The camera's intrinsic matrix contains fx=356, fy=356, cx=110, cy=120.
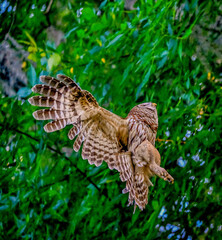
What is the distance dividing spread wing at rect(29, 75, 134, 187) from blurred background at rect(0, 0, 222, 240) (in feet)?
1.81

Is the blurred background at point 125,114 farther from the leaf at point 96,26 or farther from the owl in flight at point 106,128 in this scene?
the owl in flight at point 106,128

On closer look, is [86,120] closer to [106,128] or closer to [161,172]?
[106,128]

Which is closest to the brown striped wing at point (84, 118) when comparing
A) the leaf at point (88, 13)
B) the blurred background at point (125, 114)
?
the blurred background at point (125, 114)

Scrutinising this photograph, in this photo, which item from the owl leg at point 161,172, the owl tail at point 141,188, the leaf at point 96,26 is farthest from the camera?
the leaf at point 96,26

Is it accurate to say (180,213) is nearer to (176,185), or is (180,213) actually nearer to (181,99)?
(176,185)

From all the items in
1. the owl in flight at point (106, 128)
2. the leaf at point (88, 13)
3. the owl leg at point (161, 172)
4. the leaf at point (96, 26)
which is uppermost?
the leaf at point (88, 13)

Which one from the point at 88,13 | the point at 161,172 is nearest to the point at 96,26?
the point at 88,13

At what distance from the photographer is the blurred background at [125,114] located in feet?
4.09

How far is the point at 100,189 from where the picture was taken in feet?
4.47

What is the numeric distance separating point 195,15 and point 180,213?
751 mm

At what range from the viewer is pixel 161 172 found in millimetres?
538

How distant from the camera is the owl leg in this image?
527mm

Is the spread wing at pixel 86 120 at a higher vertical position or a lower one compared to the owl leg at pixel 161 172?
higher

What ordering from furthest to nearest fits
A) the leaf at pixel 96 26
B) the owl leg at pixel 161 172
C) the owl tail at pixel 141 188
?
the leaf at pixel 96 26, the owl tail at pixel 141 188, the owl leg at pixel 161 172
